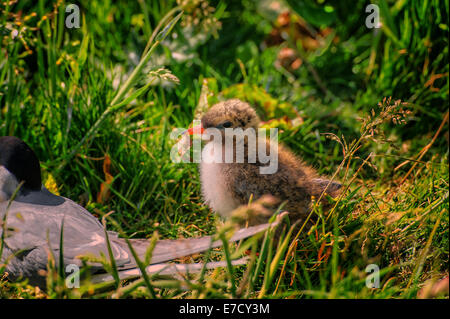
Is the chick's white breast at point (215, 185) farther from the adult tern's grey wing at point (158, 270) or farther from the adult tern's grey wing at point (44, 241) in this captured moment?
the adult tern's grey wing at point (44, 241)

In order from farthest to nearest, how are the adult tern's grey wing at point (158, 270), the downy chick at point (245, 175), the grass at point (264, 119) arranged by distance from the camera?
the downy chick at point (245, 175) < the grass at point (264, 119) < the adult tern's grey wing at point (158, 270)

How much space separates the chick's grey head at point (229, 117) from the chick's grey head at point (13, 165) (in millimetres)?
1053

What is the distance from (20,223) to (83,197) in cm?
82

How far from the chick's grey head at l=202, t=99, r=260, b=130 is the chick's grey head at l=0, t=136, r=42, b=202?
1053 mm

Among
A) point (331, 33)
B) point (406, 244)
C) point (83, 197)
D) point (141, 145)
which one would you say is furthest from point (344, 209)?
point (331, 33)

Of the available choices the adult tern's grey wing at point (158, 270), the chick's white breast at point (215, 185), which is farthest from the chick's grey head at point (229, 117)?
the adult tern's grey wing at point (158, 270)

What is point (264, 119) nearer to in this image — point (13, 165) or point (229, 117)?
point (229, 117)

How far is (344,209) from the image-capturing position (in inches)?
107

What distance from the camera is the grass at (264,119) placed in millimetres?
2500

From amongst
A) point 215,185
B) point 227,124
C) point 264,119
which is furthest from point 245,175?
point 264,119

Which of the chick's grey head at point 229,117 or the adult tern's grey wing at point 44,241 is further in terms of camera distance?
the chick's grey head at point 229,117

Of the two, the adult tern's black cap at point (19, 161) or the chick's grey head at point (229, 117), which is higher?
the chick's grey head at point (229, 117)

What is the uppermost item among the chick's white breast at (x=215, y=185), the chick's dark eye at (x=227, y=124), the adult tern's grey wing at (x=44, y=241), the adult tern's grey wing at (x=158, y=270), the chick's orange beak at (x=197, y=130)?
the chick's dark eye at (x=227, y=124)
